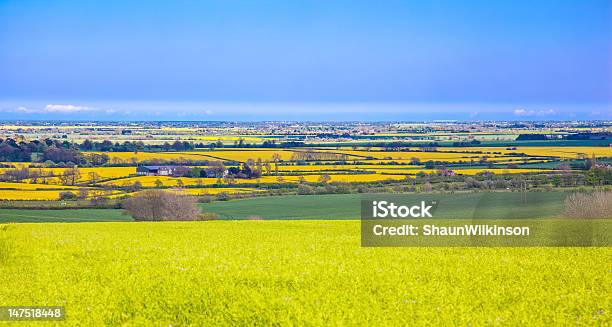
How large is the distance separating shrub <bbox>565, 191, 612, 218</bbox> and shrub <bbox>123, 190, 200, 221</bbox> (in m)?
29.2

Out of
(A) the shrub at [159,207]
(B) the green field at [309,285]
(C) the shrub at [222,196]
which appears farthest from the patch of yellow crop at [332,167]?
(B) the green field at [309,285]

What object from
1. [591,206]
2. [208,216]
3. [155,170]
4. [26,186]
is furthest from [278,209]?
[155,170]

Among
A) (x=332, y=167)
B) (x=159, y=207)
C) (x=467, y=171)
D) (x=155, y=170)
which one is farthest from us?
(x=332, y=167)

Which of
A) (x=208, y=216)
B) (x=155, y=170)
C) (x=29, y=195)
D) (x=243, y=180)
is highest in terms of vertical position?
(x=155, y=170)

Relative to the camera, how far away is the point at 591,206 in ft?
117

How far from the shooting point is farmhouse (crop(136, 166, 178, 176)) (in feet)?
285

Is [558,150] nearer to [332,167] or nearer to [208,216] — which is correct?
[332,167]

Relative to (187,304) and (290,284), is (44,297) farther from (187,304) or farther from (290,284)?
(290,284)

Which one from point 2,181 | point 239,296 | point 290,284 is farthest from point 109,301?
point 2,181

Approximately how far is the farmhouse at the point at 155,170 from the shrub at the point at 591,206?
60614 millimetres

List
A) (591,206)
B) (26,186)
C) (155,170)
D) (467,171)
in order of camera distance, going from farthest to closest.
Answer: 1. (155,170)
2. (467,171)
3. (26,186)
4. (591,206)

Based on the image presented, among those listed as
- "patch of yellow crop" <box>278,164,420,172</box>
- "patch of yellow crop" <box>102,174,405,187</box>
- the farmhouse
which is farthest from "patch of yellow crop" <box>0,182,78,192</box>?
"patch of yellow crop" <box>278,164,420,172</box>

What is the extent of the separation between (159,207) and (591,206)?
3423cm

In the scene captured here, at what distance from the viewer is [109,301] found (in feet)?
36.3
